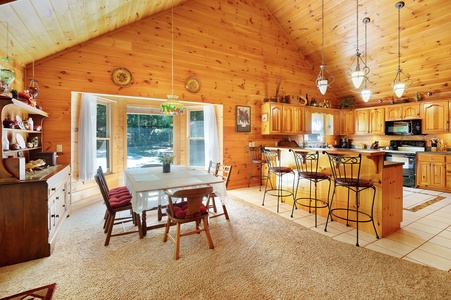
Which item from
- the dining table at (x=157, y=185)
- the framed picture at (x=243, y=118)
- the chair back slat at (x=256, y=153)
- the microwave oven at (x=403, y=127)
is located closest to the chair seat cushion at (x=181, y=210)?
the dining table at (x=157, y=185)

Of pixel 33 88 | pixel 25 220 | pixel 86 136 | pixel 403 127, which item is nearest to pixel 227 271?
pixel 25 220

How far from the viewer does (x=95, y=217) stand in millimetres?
3727

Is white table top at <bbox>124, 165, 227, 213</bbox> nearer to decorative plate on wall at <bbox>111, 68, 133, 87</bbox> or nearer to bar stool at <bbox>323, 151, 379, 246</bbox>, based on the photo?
bar stool at <bbox>323, 151, 379, 246</bbox>

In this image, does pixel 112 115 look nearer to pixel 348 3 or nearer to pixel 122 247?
pixel 122 247

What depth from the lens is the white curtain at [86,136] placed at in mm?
4098

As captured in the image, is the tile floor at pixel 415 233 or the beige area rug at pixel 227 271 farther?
the tile floor at pixel 415 233

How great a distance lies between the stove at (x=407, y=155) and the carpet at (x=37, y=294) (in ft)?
23.0

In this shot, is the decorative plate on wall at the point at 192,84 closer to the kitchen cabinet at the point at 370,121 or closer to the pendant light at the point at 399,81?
the pendant light at the point at 399,81

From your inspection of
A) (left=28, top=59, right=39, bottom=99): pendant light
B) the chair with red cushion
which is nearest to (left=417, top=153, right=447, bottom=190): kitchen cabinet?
the chair with red cushion

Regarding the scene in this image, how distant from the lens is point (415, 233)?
10.2 feet

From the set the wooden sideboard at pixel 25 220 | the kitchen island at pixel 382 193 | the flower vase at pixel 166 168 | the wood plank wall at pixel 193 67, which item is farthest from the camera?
the wood plank wall at pixel 193 67

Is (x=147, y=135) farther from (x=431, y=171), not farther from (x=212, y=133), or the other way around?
(x=431, y=171)

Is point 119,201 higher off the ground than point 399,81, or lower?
lower

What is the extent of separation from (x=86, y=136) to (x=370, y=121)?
291 inches
